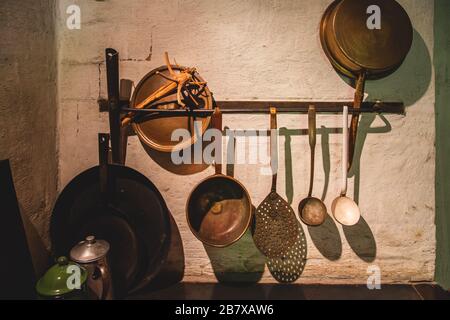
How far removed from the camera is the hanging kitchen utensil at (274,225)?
1.16 m

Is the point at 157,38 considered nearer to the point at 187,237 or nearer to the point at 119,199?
the point at 119,199

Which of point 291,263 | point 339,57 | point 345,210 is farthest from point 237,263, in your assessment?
point 339,57

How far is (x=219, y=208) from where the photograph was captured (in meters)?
1.18

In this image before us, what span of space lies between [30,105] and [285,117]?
3.21 ft

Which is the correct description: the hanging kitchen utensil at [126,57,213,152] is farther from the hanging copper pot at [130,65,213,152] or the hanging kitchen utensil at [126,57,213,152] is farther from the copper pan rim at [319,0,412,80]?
the copper pan rim at [319,0,412,80]

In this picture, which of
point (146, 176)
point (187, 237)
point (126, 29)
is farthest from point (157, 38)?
point (187, 237)

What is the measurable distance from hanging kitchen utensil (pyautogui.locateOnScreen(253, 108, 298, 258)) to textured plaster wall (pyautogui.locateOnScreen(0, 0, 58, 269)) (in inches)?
33.7

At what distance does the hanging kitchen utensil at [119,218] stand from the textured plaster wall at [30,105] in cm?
8

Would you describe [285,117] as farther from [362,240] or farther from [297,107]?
[362,240]

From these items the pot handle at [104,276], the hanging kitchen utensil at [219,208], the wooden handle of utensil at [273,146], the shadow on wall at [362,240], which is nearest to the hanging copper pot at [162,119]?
the hanging kitchen utensil at [219,208]

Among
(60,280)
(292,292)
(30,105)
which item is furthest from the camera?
(292,292)

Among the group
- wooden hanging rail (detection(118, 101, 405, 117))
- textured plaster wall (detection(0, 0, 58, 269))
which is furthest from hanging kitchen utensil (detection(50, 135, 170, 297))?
wooden hanging rail (detection(118, 101, 405, 117))

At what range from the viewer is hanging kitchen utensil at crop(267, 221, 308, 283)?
4.05 feet

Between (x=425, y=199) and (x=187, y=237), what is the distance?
103 cm
